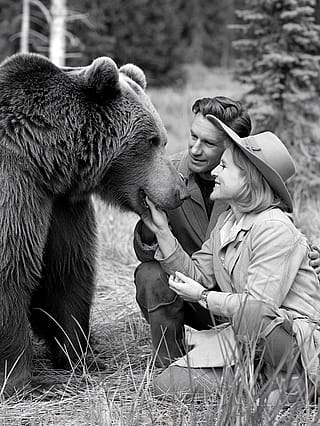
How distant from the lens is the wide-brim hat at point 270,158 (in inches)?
135

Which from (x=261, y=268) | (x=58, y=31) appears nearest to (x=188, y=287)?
(x=261, y=268)

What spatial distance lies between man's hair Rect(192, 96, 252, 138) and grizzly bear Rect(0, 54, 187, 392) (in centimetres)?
26

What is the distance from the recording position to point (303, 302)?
3.51 meters

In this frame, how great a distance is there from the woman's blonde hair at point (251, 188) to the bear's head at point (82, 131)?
0.41 meters

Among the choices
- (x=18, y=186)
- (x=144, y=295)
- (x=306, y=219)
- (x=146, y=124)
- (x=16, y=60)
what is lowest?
→ (x=306, y=219)

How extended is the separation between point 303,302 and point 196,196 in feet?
3.17

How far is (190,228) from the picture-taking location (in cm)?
420

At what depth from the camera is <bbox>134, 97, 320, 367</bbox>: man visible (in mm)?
3994

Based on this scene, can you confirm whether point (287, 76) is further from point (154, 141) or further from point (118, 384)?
point (118, 384)

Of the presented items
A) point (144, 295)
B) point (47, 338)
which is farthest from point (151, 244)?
point (47, 338)

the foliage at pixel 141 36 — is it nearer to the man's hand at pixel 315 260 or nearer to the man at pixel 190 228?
the man at pixel 190 228

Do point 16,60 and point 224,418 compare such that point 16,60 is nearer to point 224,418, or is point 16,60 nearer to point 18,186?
point 18,186

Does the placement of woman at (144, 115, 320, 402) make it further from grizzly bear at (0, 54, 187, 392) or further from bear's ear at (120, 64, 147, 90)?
bear's ear at (120, 64, 147, 90)

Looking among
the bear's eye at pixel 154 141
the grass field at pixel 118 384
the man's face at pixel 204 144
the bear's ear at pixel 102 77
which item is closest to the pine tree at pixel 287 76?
the grass field at pixel 118 384
